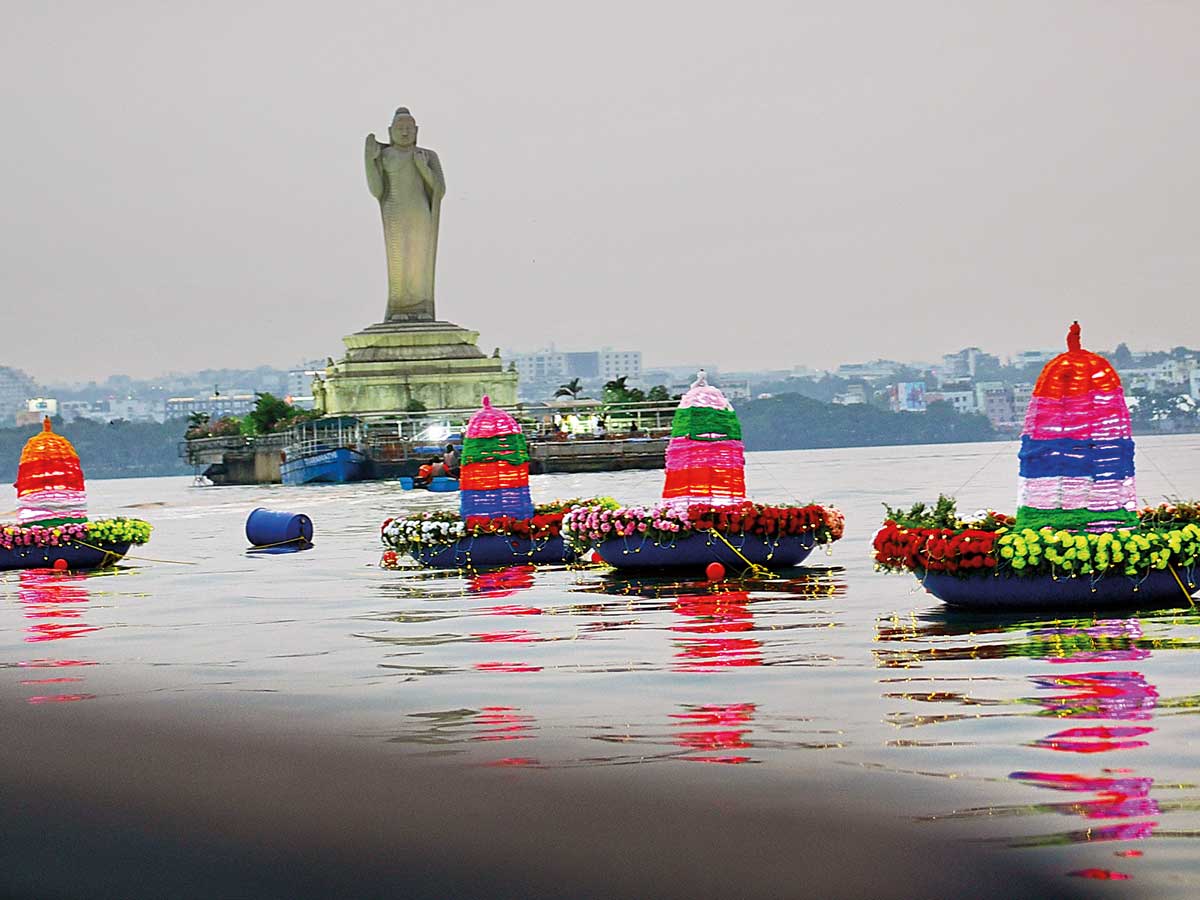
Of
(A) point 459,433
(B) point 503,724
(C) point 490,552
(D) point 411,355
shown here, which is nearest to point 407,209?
(D) point 411,355

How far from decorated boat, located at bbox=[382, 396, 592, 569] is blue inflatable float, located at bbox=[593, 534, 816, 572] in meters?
2.15

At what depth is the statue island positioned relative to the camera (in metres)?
88.9

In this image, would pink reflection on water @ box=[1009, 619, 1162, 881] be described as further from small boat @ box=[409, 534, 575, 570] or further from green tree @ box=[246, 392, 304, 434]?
green tree @ box=[246, 392, 304, 434]

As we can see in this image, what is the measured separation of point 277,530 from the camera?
33062 millimetres

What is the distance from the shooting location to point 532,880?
7160 mm

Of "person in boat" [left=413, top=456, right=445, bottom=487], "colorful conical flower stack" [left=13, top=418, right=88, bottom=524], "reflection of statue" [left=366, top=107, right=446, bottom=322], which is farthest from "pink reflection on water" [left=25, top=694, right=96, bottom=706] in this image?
"reflection of statue" [left=366, top=107, right=446, bottom=322]

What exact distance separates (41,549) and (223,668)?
13899 millimetres

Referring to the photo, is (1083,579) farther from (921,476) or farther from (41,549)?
(921,476)

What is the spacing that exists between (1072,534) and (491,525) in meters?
10.4

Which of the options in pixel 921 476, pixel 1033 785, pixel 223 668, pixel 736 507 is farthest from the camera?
pixel 921 476

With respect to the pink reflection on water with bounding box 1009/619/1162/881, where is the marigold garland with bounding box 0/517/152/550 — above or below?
above

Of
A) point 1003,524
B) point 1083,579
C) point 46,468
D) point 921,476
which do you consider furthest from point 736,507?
point 921,476

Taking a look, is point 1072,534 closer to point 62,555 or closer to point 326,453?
point 62,555

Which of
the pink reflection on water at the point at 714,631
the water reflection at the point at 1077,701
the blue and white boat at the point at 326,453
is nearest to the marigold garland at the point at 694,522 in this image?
the pink reflection on water at the point at 714,631
